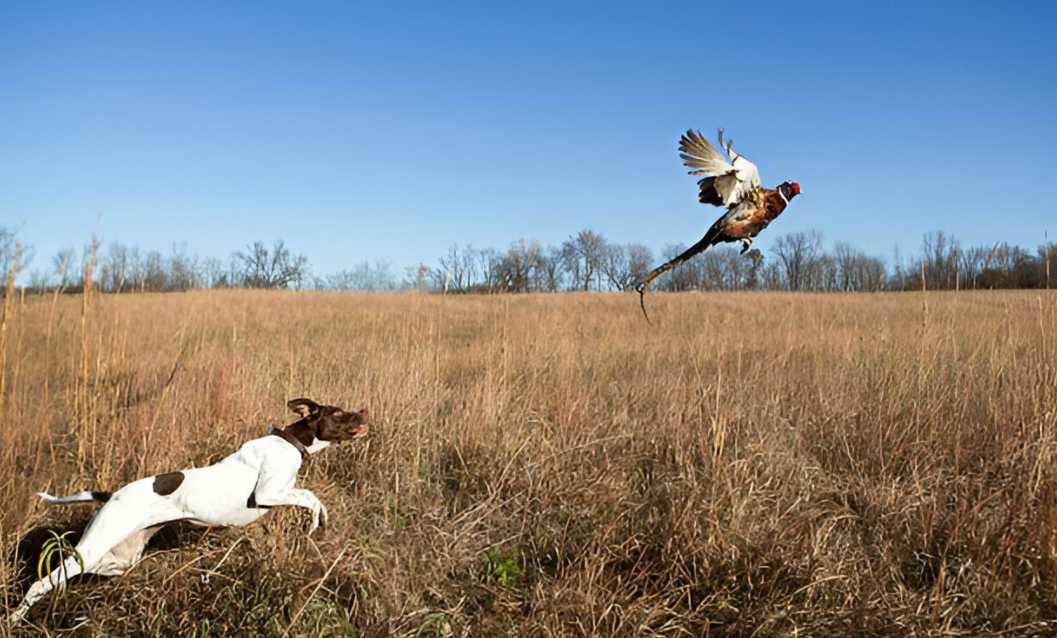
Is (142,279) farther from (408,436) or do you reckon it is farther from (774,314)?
(774,314)

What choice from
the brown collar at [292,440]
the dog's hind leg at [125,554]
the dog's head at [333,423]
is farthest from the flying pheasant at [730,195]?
the dog's hind leg at [125,554]

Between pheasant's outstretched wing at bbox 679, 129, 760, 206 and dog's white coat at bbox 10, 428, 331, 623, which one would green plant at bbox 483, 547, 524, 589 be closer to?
dog's white coat at bbox 10, 428, 331, 623

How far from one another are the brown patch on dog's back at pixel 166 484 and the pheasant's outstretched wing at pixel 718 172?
5.82ft

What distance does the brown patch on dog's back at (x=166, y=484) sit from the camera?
1905mm

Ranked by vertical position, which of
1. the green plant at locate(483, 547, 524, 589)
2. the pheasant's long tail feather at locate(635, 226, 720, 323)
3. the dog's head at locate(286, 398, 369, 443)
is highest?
the pheasant's long tail feather at locate(635, 226, 720, 323)

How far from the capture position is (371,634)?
2086mm

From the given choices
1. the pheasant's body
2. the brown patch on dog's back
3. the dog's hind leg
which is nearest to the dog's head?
the brown patch on dog's back

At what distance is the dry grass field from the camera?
7.18ft

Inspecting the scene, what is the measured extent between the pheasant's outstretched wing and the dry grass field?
149 cm

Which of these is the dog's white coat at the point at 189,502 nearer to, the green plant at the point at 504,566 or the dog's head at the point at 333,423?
the dog's head at the point at 333,423

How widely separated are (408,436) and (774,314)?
9.61 m

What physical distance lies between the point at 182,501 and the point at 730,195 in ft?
6.00

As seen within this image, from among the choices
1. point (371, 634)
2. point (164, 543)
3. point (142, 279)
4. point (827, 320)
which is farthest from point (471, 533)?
point (827, 320)

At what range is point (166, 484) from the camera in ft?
6.26
